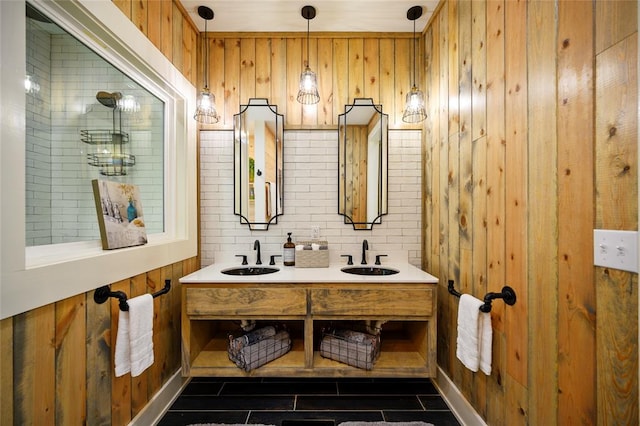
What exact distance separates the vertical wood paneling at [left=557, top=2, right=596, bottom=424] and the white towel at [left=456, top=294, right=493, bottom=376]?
12.9 inches

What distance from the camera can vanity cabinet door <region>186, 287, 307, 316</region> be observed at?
1805mm

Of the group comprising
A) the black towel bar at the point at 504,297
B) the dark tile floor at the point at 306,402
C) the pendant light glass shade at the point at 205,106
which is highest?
the pendant light glass shade at the point at 205,106

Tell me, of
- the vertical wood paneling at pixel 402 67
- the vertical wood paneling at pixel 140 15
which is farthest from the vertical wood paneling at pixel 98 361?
the vertical wood paneling at pixel 402 67

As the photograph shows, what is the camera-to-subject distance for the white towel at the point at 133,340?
134 cm

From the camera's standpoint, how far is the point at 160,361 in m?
1.84

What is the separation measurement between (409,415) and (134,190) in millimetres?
2179

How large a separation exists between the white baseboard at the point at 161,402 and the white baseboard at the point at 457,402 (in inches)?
73.6

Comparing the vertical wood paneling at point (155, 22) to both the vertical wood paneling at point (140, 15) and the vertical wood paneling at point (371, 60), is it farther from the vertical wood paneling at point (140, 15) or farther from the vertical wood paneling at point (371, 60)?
the vertical wood paneling at point (371, 60)

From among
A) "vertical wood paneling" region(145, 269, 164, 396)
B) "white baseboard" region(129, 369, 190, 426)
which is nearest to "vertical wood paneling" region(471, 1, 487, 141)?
"vertical wood paneling" region(145, 269, 164, 396)

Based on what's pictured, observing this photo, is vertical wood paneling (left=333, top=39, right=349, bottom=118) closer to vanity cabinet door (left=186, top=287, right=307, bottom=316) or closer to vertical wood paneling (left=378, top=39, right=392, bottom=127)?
vertical wood paneling (left=378, top=39, right=392, bottom=127)

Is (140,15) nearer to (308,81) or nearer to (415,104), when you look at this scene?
(308,81)

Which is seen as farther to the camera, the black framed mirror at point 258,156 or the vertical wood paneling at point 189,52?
the black framed mirror at point 258,156

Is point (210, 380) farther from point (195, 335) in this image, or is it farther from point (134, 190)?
point (134, 190)

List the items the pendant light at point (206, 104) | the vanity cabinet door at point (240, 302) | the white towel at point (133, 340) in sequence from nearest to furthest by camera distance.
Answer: the white towel at point (133, 340), the vanity cabinet door at point (240, 302), the pendant light at point (206, 104)
